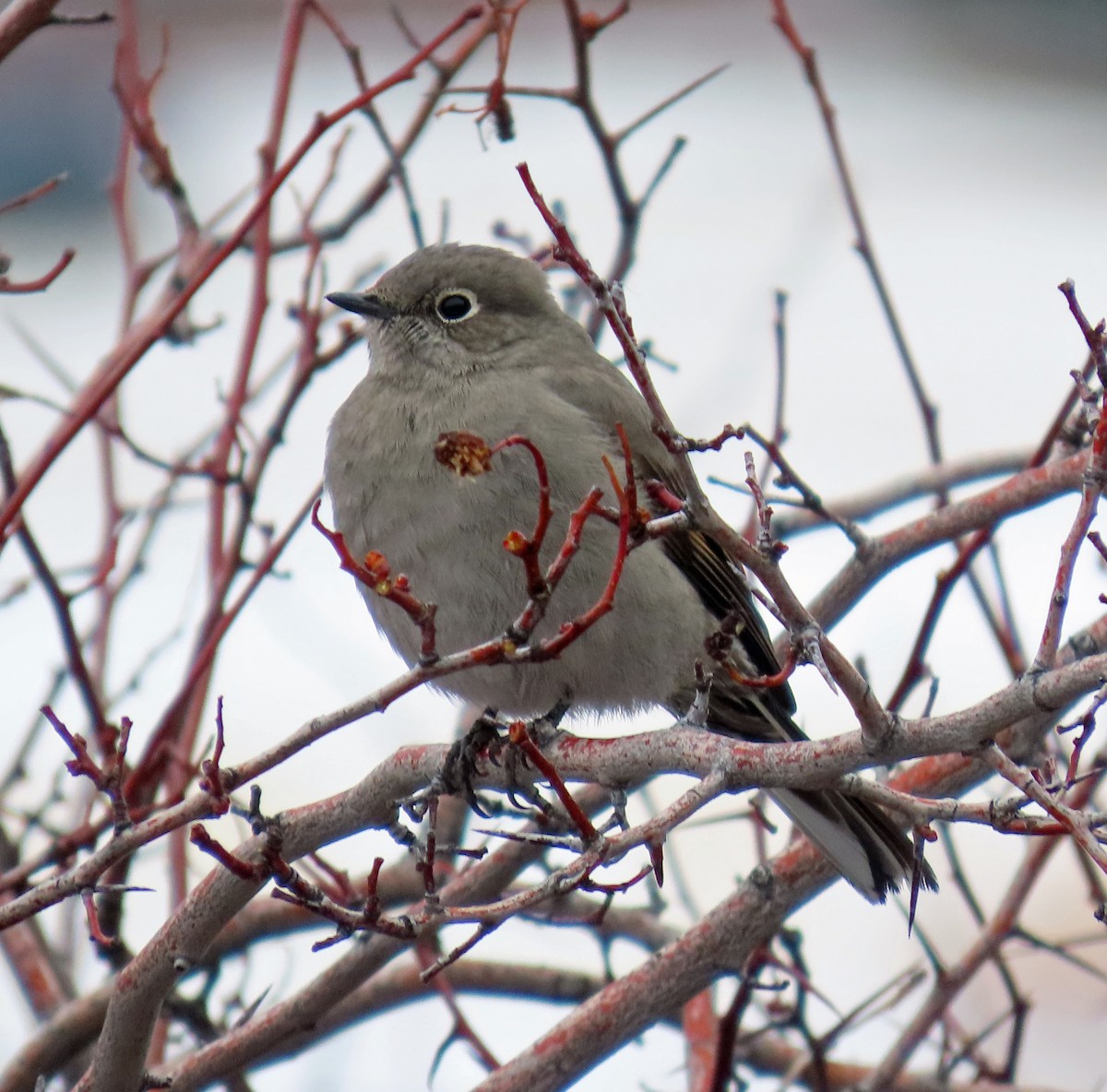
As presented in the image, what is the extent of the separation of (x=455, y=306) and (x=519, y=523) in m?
1.23

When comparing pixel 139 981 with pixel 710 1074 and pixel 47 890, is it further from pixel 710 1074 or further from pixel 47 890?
pixel 710 1074

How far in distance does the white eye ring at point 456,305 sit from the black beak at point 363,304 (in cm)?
15

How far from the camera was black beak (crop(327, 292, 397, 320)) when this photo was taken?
4.98m

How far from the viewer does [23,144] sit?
16609 millimetres

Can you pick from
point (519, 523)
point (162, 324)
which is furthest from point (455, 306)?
point (162, 324)

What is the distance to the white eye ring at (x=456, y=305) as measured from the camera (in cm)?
515

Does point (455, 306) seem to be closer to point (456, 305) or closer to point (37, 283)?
point (456, 305)

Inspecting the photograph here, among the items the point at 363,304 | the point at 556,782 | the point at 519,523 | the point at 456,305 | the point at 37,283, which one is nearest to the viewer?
the point at 556,782

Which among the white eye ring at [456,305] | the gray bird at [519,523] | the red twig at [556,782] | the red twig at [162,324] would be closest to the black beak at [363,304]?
the gray bird at [519,523]

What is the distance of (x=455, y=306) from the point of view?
17.0 feet

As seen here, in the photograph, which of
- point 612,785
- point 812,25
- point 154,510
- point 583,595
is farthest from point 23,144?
point 612,785

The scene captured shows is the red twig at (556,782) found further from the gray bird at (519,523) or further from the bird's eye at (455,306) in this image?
the bird's eye at (455,306)

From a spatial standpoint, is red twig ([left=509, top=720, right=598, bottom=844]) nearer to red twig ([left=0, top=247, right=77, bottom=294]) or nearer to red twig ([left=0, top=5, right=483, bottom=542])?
red twig ([left=0, top=5, right=483, bottom=542])

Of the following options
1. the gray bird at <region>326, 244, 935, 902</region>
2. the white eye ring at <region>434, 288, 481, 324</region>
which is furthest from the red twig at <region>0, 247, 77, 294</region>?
the white eye ring at <region>434, 288, 481, 324</region>
